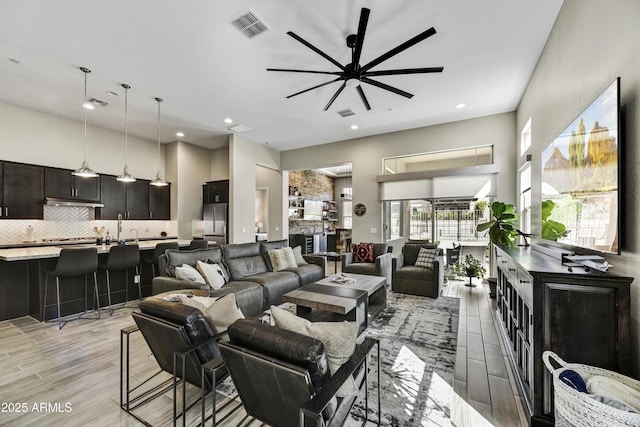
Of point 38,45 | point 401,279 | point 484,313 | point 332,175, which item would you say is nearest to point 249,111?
point 38,45

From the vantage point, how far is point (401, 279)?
5035 millimetres

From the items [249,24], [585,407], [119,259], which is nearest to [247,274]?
[119,259]

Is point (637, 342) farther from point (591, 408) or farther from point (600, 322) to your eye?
point (591, 408)

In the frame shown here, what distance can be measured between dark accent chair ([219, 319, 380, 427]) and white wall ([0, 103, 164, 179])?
20.4 feet

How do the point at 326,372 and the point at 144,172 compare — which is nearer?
the point at 326,372

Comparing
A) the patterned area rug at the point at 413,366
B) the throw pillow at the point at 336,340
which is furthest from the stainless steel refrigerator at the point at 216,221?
the throw pillow at the point at 336,340

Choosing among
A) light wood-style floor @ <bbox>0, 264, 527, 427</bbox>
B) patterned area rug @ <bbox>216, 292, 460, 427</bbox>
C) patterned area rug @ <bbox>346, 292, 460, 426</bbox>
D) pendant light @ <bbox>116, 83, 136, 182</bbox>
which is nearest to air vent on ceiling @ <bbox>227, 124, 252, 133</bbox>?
pendant light @ <bbox>116, 83, 136, 182</bbox>

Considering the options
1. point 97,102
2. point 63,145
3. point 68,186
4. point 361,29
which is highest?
point 97,102

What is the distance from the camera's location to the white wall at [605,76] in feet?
5.07

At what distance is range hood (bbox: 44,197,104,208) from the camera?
5.10 metres

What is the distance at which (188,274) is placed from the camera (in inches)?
133

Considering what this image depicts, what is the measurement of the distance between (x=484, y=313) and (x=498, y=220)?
1.39 meters

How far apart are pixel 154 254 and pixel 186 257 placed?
61.7 inches

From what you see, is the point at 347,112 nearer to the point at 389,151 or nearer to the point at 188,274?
the point at 389,151
